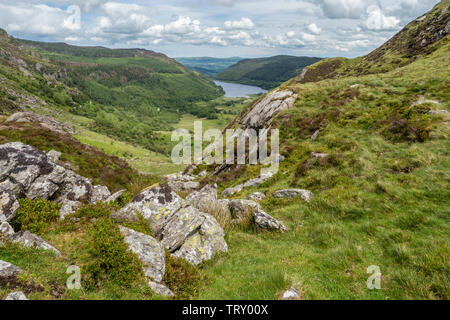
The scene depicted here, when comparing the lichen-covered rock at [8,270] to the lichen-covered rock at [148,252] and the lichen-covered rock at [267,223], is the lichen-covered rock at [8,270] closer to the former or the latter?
the lichen-covered rock at [148,252]

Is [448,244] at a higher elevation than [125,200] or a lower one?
higher

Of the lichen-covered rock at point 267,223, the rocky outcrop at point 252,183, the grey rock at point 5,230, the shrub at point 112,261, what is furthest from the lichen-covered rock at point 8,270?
the rocky outcrop at point 252,183

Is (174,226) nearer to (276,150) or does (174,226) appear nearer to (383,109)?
Result: (276,150)

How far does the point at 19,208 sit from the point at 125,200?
16.2 ft

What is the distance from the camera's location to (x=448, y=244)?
744cm

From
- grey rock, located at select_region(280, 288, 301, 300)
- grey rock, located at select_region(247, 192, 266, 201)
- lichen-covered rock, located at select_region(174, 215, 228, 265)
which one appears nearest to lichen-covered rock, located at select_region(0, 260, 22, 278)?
lichen-covered rock, located at select_region(174, 215, 228, 265)

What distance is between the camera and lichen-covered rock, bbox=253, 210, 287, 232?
1132 centimetres

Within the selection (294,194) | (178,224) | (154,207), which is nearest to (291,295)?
(178,224)

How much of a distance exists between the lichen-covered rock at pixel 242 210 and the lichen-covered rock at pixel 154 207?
3247mm

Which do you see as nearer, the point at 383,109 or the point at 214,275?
the point at 214,275

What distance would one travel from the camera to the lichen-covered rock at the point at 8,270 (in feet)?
19.5

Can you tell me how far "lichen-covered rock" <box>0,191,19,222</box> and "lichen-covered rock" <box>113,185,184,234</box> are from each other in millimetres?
4348

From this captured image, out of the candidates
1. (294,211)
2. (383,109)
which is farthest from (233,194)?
(383,109)

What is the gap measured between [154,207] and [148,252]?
11.5 feet
